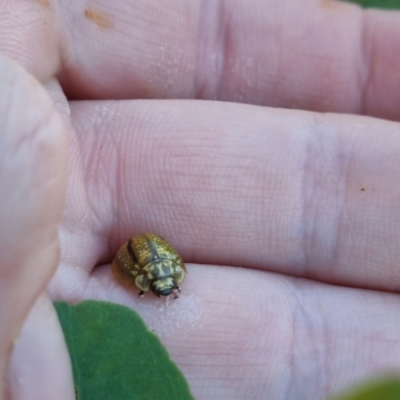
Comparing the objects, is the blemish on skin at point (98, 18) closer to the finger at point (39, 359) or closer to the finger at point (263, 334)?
the finger at point (263, 334)

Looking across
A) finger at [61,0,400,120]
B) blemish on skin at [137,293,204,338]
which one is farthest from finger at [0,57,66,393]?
finger at [61,0,400,120]

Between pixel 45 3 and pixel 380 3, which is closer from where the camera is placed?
pixel 45 3

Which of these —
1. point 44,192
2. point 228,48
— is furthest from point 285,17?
point 44,192

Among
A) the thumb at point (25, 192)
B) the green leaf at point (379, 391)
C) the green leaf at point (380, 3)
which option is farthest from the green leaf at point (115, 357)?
the green leaf at point (380, 3)

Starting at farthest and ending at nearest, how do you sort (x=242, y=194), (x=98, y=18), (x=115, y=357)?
1. (x=98, y=18)
2. (x=242, y=194)
3. (x=115, y=357)

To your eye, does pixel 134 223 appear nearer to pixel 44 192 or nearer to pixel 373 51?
pixel 44 192

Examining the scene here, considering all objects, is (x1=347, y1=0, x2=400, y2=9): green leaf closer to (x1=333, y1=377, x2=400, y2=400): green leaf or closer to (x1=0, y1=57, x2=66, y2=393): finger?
(x1=0, y1=57, x2=66, y2=393): finger

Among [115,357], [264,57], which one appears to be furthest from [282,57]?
[115,357]

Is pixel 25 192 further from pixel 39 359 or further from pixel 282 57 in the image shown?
pixel 282 57
